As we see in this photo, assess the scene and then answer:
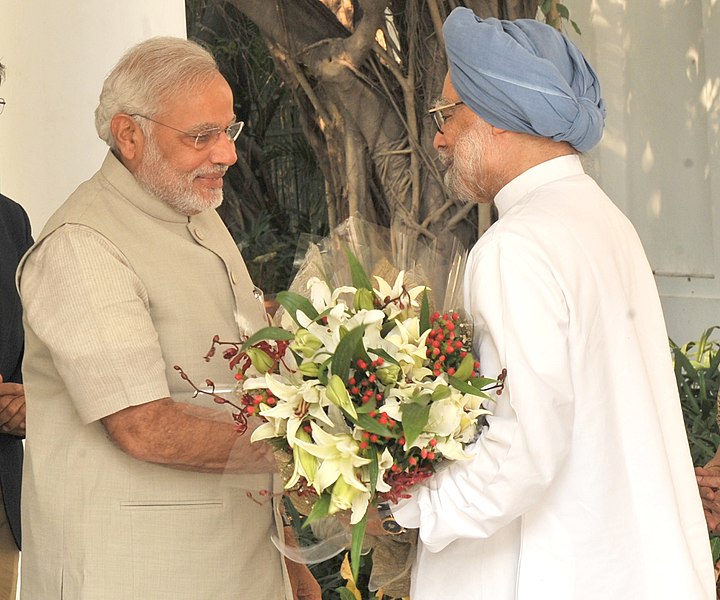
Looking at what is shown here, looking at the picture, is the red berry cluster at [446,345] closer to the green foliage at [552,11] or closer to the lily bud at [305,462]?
the lily bud at [305,462]

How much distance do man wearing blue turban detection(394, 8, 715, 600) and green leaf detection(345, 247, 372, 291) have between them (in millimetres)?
181

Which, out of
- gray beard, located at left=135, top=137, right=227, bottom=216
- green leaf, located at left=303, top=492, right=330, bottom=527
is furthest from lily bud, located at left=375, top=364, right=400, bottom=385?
gray beard, located at left=135, top=137, right=227, bottom=216

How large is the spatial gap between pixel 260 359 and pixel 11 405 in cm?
128

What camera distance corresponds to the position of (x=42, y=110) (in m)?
3.58

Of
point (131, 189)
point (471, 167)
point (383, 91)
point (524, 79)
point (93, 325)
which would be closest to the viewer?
point (524, 79)

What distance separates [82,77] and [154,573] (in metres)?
1.80

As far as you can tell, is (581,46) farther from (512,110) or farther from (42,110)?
(512,110)

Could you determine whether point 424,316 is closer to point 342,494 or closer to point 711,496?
point 342,494

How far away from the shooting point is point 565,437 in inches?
71.9

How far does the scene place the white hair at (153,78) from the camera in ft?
Answer: 7.80

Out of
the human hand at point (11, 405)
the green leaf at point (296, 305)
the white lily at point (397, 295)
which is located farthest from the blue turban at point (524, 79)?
the human hand at point (11, 405)

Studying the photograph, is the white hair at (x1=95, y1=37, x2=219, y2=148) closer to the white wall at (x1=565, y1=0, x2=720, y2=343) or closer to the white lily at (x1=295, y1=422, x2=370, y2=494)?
the white lily at (x1=295, y1=422, x2=370, y2=494)

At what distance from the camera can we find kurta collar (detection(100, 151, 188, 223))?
7.84 ft

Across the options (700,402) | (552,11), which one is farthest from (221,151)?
(700,402)
